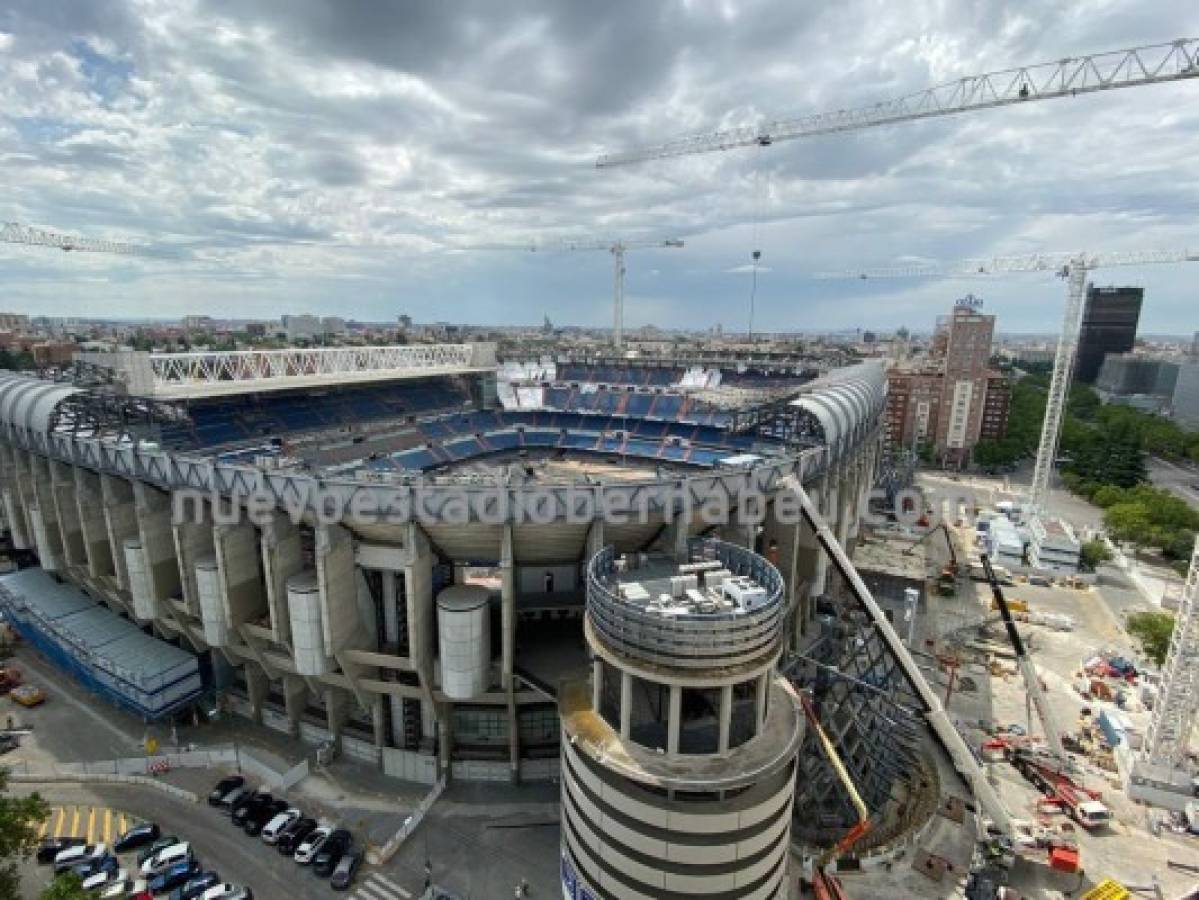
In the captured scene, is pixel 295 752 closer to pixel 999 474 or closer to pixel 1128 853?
pixel 1128 853

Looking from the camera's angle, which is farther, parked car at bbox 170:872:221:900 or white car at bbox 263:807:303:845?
white car at bbox 263:807:303:845

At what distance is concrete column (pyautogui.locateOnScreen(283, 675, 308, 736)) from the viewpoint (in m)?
44.8

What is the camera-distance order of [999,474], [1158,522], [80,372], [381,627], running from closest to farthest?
1. [381,627]
2. [80,372]
3. [1158,522]
4. [999,474]

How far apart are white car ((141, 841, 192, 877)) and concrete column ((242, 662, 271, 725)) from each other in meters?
12.0

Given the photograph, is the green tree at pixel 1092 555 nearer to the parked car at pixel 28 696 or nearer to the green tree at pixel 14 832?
the green tree at pixel 14 832

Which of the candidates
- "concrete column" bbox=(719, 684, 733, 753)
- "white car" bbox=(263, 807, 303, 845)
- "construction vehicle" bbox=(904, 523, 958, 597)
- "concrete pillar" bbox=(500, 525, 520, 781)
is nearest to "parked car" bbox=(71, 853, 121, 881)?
"white car" bbox=(263, 807, 303, 845)

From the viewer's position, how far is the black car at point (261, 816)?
37.7m

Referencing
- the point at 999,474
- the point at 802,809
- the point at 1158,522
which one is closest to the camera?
the point at 802,809

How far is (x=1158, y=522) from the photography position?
87625 millimetres

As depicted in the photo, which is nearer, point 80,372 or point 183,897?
point 183,897

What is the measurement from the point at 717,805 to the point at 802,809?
1759 centimetres

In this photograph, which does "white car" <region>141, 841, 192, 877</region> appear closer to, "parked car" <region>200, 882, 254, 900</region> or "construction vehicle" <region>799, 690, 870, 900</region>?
"parked car" <region>200, 882, 254, 900</region>

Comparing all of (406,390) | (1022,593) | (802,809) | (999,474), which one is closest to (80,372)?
(406,390)

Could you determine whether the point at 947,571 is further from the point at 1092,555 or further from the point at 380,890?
the point at 380,890
